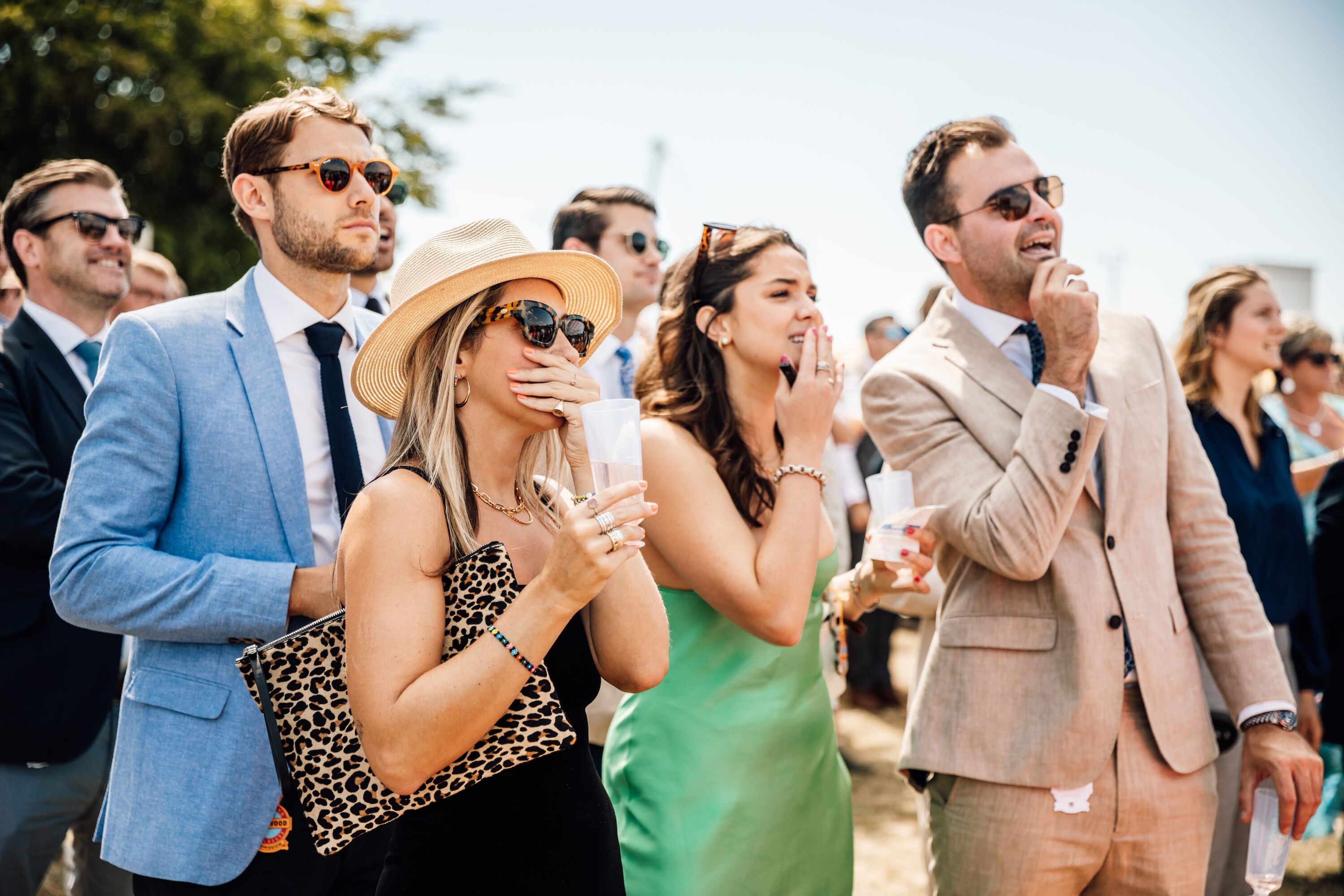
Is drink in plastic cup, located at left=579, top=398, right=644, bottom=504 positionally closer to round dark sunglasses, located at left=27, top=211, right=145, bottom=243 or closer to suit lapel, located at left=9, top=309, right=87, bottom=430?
suit lapel, located at left=9, top=309, right=87, bottom=430

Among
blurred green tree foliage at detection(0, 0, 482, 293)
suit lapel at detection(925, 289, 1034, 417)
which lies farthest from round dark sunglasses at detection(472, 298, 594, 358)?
blurred green tree foliage at detection(0, 0, 482, 293)

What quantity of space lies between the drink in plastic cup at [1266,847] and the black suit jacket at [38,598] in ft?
12.5

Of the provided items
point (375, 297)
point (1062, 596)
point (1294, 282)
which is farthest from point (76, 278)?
point (1294, 282)

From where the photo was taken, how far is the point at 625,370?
492 centimetres

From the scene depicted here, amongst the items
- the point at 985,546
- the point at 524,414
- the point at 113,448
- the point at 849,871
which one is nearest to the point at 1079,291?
the point at 985,546

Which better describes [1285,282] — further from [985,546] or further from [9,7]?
[9,7]

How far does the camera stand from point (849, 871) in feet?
9.92

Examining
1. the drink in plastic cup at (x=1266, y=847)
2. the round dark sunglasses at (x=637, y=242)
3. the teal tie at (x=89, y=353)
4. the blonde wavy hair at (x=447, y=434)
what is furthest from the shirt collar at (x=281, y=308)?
the drink in plastic cup at (x=1266, y=847)

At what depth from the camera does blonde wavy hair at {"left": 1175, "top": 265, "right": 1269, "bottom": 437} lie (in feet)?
15.1

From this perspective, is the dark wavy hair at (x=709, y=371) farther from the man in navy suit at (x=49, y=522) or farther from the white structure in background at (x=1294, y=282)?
the white structure in background at (x=1294, y=282)

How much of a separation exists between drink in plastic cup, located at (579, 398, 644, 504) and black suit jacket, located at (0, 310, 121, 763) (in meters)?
2.25

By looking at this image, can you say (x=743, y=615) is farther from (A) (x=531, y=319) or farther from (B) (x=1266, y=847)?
(B) (x=1266, y=847)

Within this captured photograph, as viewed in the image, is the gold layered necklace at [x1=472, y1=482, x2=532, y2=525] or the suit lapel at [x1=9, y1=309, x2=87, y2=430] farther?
the suit lapel at [x1=9, y1=309, x2=87, y2=430]

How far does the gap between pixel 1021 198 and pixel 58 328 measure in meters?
3.61
